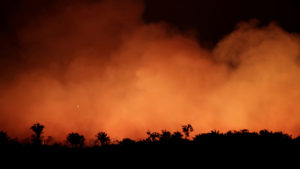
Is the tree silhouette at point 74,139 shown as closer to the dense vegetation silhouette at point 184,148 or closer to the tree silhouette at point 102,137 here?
the tree silhouette at point 102,137

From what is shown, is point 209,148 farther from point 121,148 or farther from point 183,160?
point 121,148

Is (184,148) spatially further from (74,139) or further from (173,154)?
(74,139)

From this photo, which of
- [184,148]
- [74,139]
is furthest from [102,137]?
[184,148]

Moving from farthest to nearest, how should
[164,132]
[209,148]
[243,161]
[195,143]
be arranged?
[164,132] < [195,143] < [209,148] < [243,161]

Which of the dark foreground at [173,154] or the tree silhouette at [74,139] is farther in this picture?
the tree silhouette at [74,139]

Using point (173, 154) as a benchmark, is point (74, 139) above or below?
above

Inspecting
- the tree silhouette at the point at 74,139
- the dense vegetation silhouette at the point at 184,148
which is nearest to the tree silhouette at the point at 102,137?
the tree silhouette at the point at 74,139

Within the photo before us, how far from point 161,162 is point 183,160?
3.97 feet

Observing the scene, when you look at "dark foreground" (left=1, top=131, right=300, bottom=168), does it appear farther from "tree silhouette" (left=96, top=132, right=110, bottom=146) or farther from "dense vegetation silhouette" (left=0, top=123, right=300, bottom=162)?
"tree silhouette" (left=96, top=132, right=110, bottom=146)

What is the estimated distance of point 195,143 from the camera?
1574 centimetres

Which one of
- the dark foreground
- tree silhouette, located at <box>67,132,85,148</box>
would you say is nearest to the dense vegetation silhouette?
the dark foreground

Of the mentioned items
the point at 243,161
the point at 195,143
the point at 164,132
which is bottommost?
the point at 243,161

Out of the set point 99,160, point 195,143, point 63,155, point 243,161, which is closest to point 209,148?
point 195,143

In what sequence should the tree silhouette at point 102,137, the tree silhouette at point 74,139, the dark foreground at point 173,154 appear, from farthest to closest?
the tree silhouette at point 102,137, the tree silhouette at point 74,139, the dark foreground at point 173,154
